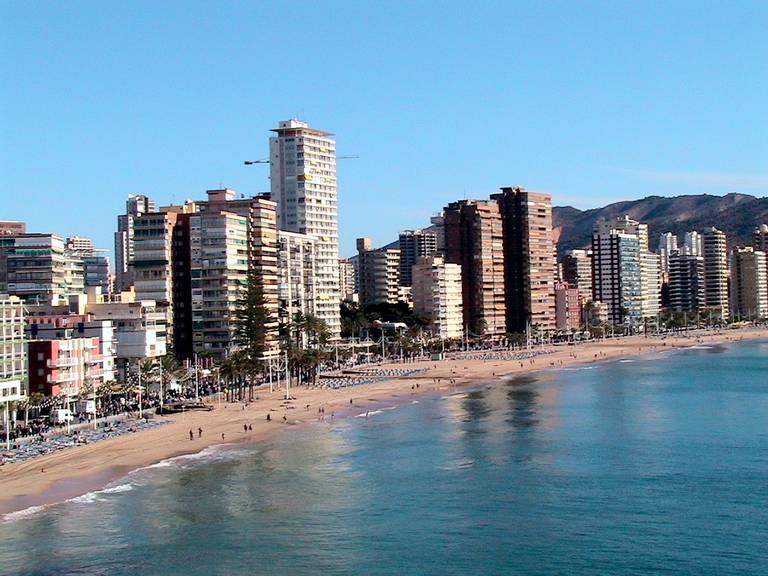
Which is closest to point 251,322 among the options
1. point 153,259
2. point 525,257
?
point 153,259

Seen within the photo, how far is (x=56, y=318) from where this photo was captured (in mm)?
77312

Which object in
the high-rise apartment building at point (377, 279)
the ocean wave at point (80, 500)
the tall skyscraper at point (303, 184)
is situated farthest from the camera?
the high-rise apartment building at point (377, 279)

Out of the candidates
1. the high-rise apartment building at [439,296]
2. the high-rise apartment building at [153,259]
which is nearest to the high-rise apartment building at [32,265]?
the high-rise apartment building at [153,259]

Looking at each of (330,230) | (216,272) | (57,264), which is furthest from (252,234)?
(330,230)

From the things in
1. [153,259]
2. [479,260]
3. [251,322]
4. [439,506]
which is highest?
[479,260]

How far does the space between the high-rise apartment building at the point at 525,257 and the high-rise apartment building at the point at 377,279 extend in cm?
2144

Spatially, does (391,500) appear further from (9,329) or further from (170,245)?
(170,245)

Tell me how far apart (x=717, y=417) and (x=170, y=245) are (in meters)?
54.2

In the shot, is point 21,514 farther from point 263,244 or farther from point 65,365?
point 263,244

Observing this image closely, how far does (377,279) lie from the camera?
7264 inches

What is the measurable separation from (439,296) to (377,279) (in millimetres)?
24113

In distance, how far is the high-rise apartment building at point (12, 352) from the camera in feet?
201

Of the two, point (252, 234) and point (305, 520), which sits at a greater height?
point (252, 234)

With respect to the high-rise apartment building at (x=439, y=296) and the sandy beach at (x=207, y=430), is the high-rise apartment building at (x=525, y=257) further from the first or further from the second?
the sandy beach at (x=207, y=430)
